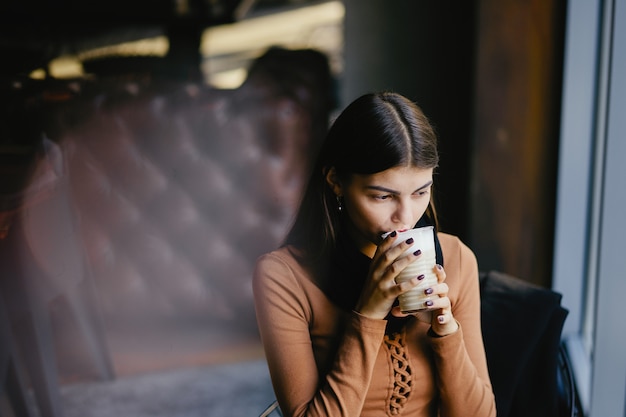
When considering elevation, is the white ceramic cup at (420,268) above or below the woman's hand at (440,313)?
above

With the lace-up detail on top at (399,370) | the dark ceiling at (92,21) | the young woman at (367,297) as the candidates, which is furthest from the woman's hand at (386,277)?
the dark ceiling at (92,21)

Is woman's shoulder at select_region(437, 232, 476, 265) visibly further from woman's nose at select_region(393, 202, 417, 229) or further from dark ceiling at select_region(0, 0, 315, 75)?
dark ceiling at select_region(0, 0, 315, 75)

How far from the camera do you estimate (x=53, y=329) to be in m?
1.30

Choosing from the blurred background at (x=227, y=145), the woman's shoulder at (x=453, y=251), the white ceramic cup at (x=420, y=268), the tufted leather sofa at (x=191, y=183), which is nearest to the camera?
the white ceramic cup at (x=420, y=268)

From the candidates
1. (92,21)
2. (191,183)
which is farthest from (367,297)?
(92,21)

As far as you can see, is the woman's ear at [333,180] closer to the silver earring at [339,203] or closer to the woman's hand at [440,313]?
the silver earring at [339,203]

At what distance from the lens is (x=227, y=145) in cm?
193

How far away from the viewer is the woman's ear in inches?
36.3

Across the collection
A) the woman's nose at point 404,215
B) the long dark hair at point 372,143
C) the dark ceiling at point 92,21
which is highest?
the dark ceiling at point 92,21

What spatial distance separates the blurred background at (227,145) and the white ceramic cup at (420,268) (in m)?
0.64

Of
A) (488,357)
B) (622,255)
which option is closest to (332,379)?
(488,357)

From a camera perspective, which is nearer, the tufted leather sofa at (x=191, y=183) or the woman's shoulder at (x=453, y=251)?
the woman's shoulder at (x=453, y=251)

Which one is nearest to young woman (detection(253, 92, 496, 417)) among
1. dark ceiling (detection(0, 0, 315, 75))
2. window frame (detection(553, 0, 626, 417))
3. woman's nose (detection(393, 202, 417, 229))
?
woman's nose (detection(393, 202, 417, 229))

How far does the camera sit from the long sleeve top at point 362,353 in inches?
34.9
